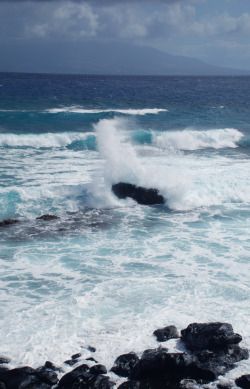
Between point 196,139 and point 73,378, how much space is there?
2604 cm

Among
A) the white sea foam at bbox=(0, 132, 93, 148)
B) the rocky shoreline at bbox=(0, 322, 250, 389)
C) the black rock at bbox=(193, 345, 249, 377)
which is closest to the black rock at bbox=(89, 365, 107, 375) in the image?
the rocky shoreline at bbox=(0, 322, 250, 389)

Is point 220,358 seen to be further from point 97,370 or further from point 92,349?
point 92,349

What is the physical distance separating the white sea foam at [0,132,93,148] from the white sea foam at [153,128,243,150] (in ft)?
19.2

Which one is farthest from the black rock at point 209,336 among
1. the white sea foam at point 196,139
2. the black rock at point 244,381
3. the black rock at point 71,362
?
the white sea foam at point 196,139

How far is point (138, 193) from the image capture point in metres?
17.2

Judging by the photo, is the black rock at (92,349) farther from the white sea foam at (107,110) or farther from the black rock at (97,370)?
the white sea foam at (107,110)

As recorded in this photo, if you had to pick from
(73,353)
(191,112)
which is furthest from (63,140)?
(73,353)

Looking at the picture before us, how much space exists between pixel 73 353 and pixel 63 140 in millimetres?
23097

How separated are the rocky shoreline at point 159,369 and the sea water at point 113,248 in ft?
0.86

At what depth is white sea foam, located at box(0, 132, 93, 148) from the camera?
93.2 feet

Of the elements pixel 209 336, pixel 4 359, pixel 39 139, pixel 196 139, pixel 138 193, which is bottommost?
pixel 4 359

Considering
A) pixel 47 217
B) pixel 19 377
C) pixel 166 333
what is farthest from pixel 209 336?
pixel 47 217

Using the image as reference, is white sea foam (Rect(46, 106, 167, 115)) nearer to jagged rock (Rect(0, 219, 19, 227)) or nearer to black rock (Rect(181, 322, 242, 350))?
jagged rock (Rect(0, 219, 19, 227))

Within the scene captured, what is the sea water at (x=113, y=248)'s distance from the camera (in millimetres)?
8273
